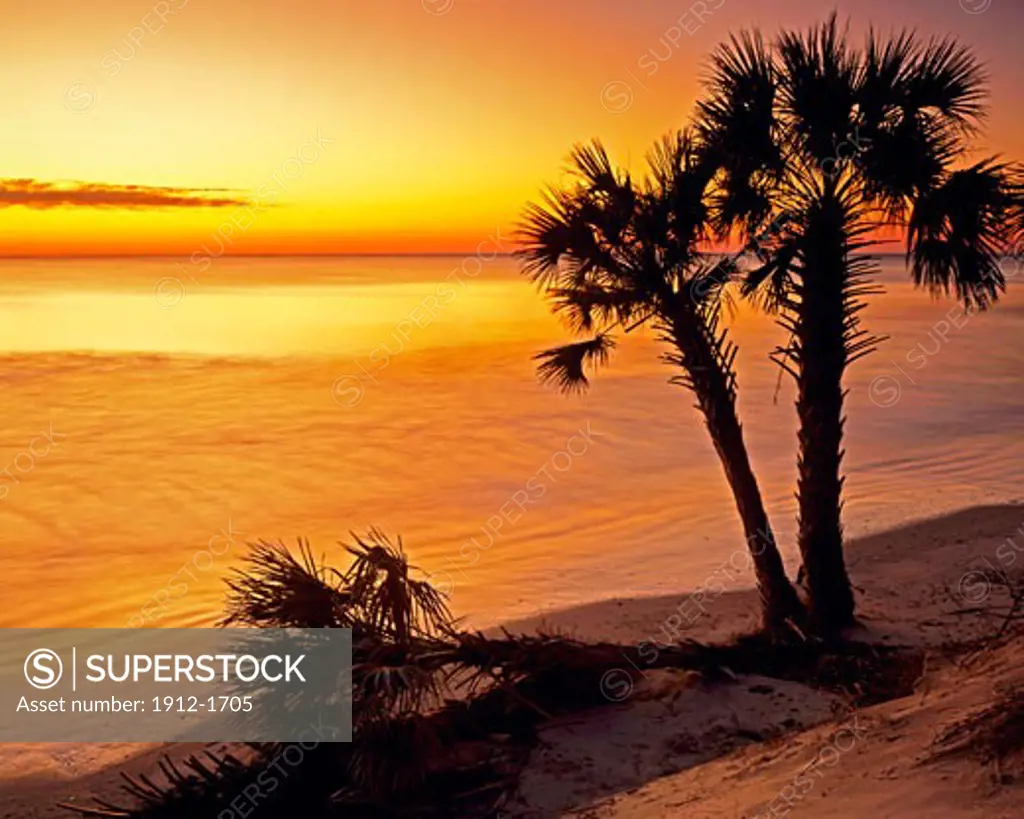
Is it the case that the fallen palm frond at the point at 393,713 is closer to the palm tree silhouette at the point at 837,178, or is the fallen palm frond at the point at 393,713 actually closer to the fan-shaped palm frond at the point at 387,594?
the fan-shaped palm frond at the point at 387,594

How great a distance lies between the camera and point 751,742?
7500 millimetres

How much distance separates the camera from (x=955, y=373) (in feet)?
110

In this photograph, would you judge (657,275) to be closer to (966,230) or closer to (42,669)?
(966,230)

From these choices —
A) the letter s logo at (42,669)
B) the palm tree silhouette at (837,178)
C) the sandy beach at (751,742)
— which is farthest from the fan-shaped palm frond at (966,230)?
the letter s logo at (42,669)

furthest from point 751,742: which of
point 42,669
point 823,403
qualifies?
point 42,669

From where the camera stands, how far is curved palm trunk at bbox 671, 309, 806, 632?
984 cm

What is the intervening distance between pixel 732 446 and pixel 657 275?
6.01ft

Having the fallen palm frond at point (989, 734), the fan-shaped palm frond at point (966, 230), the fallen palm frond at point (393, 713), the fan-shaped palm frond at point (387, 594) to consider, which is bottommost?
the fallen palm frond at point (989, 734)

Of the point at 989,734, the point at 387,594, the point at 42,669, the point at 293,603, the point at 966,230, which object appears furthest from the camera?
the point at 42,669

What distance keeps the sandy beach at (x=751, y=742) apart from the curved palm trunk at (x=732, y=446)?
72 centimetres

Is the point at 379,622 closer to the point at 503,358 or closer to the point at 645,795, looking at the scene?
the point at 645,795

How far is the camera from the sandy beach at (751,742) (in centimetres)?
531

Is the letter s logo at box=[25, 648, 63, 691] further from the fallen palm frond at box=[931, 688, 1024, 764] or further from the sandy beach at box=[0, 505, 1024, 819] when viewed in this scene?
the fallen palm frond at box=[931, 688, 1024, 764]

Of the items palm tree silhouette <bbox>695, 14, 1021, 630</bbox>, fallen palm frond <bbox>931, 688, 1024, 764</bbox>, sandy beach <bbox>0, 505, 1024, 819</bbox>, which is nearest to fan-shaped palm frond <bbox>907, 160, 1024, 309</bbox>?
palm tree silhouette <bbox>695, 14, 1021, 630</bbox>
